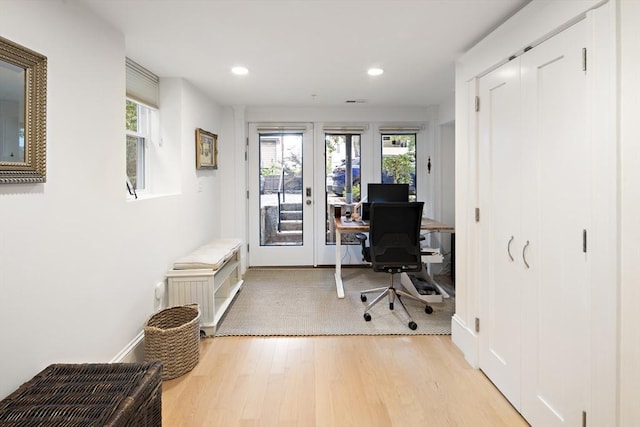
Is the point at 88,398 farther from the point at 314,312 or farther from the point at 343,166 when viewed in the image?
the point at 343,166

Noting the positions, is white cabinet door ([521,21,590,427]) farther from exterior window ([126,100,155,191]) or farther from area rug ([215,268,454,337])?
exterior window ([126,100,155,191])

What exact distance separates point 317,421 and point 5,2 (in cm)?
235

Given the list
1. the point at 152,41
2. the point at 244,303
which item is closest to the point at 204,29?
the point at 152,41

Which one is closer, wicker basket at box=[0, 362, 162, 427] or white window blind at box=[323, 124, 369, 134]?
wicker basket at box=[0, 362, 162, 427]

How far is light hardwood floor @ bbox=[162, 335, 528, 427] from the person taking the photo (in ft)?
6.64

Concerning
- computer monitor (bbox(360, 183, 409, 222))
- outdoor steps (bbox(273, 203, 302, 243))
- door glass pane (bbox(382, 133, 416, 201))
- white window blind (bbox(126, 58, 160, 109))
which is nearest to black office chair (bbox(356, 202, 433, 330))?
computer monitor (bbox(360, 183, 409, 222))

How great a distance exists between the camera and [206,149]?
4176mm

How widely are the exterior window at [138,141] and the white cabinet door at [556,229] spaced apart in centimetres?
287

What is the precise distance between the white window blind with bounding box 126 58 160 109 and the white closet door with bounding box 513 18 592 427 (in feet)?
8.94

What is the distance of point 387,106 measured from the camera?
513 centimetres

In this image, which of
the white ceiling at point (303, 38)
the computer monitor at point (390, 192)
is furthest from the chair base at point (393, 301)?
the white ceiling at point (303, 38)

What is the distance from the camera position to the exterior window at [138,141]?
3.12 meters

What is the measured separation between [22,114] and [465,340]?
2897mm

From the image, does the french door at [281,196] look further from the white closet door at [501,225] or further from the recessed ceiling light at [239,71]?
the white closet door at [501,225]
